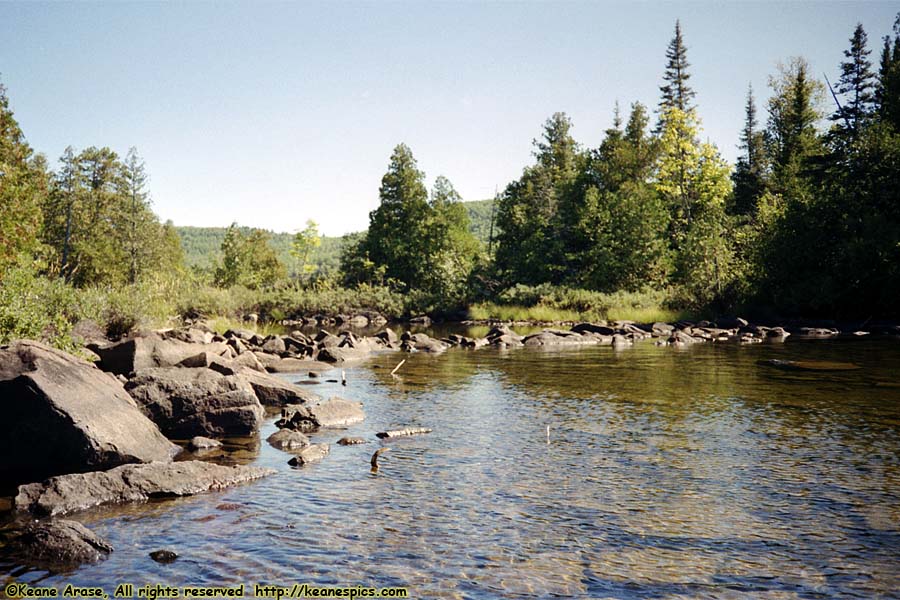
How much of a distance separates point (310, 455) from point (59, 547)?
4715mm

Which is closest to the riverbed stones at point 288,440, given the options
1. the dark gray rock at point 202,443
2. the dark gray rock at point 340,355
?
the dark gray rock at point 202,443

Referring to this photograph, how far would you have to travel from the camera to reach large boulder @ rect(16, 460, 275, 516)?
8.54 meters

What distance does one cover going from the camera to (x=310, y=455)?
11.4m

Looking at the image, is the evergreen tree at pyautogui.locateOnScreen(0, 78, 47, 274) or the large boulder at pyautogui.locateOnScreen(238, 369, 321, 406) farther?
the evergreen tree at pyautogui.locateOnScreen(0, 78, 47, 274)

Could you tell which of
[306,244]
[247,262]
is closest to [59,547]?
[247,262]

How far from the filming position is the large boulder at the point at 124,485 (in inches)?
336

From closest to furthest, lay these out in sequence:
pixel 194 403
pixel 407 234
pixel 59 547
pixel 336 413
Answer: pixel 59 547 < pixel 194 403 < pixel 336 413 < pixel 407 234

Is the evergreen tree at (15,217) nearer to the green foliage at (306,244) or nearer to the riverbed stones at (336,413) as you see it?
the riverbed stones at (336,413)

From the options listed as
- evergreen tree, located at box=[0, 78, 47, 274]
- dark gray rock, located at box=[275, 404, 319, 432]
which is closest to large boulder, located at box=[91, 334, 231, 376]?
dark gray rock, located at box=[275, 404, 319, 432]

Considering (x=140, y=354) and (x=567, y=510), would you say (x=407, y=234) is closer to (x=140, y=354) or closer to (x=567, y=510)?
(x=140, y=354)

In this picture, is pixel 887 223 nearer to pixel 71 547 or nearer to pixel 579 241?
pixel 579 241

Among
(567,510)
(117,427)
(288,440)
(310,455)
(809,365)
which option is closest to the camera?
(567,510)

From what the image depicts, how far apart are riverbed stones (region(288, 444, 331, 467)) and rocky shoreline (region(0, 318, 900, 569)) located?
2 cm

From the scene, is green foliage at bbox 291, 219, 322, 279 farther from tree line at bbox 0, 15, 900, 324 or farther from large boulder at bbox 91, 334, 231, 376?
large boulder at bbox 91, 334, 231, 376
